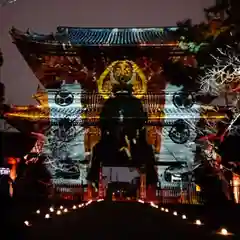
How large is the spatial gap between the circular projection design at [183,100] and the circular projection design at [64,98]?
20.0ft

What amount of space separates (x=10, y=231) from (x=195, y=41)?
17.5m

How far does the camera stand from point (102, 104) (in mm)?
22391

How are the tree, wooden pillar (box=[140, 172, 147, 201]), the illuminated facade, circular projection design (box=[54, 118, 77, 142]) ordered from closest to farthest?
1. the tree
2. wooden pillar (box=[140, 172, 147, 201])
3. the illuminated facade
4. circular projection design (box=[54, 118, 77, 142])

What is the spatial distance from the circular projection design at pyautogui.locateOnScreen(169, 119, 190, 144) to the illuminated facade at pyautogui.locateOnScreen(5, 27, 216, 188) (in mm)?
57

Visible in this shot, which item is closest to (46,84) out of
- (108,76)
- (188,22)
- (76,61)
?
(76,61)

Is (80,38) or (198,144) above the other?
(80,38)

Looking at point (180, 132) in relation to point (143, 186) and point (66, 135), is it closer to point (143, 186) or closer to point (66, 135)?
point (143, 186)

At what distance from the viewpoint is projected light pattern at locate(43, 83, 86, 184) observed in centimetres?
2105

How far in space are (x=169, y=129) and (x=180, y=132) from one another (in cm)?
65

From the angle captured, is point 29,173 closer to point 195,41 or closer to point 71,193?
point 71,193

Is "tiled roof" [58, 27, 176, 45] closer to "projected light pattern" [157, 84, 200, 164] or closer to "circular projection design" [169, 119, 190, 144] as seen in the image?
"projected light pattern" [157, 84, 200, 164]

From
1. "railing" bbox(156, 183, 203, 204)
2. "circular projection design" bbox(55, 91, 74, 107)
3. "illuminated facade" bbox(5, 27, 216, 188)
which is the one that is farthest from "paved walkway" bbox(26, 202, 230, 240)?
"circular projection design" bbox(55, 91, 74, 107)

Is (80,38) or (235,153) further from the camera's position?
(80,38)

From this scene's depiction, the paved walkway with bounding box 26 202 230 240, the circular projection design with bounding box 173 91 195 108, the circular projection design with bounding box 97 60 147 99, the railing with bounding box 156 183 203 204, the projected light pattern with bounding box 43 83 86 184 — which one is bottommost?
the paved walkway with bounding box 26 202 230 240
